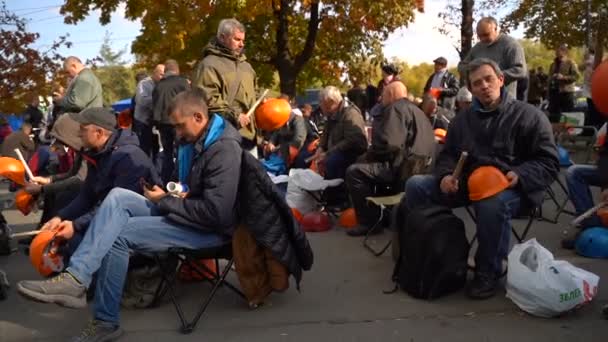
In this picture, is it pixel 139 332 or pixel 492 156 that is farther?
pixel 492 156

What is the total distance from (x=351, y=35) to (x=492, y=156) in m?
13.0

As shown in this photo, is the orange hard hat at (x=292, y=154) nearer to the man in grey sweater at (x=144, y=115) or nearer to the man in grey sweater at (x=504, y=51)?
the man in grey sweater at (x=144, y=115)

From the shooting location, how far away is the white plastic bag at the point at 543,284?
11.4 feet

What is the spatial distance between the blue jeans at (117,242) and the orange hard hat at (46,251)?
20.2 inches

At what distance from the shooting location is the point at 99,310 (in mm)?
3426

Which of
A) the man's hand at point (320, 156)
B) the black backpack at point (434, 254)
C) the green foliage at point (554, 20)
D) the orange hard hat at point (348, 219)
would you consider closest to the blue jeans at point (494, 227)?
the black backpack at point (434, 254)

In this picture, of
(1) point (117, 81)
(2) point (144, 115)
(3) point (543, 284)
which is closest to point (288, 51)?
(2) point (144, 115)

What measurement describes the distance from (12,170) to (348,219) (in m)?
3.11

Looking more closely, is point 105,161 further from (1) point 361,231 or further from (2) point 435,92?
(2) point 435,92

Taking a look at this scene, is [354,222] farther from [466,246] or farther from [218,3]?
[218,3]

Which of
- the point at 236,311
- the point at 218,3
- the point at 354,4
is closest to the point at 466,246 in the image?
the point at 236,311

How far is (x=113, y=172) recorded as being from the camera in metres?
4.03

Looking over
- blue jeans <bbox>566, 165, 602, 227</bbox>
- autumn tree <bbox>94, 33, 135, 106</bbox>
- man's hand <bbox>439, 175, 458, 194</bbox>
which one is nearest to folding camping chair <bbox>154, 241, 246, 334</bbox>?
man's hand <bbox>439, 175, 458, 194</bbox>

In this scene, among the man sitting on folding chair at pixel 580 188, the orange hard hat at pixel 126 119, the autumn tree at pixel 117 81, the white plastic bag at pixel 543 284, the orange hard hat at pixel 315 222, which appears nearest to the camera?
the white plastic bag at pixel 543 284
